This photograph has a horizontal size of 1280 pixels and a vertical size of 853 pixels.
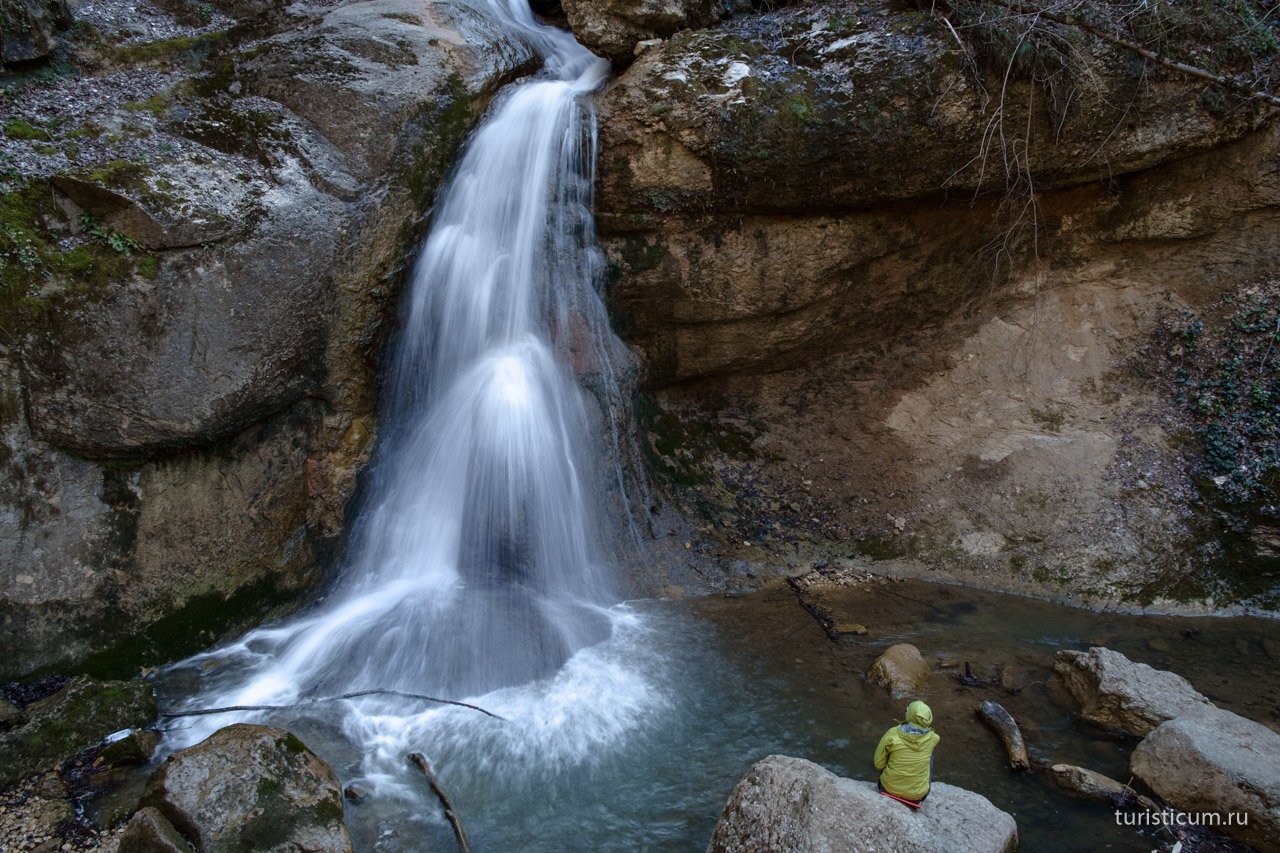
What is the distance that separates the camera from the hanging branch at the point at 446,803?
447 cm

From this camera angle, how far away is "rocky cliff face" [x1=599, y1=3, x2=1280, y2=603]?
274 inches

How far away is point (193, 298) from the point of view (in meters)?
5.88

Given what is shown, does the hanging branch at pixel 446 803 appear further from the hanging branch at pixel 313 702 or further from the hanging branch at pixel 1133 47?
the hanging branch at pixel 1133 47

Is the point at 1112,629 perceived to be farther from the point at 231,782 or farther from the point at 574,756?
the point at 231,782

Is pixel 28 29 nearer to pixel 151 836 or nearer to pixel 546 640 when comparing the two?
pixel 151 836

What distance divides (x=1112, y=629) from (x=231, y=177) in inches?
349

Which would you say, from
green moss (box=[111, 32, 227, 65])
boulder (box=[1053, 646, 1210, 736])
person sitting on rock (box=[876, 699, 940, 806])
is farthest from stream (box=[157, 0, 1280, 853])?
green moss (box=[111, 32, 227, 65])

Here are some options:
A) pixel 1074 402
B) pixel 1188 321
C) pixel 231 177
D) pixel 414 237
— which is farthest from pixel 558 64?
pixel 1188 321

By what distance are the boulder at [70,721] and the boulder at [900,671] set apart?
5.52 m

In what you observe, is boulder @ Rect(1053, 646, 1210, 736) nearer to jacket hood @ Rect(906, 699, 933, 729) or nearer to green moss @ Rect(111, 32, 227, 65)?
jacket hood @ Rect(906, 699, 933, 729)

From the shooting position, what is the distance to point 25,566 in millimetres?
5508

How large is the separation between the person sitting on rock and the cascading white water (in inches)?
90.4

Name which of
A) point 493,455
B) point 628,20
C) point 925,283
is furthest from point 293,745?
point 925,283

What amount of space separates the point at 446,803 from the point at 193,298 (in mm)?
4303
